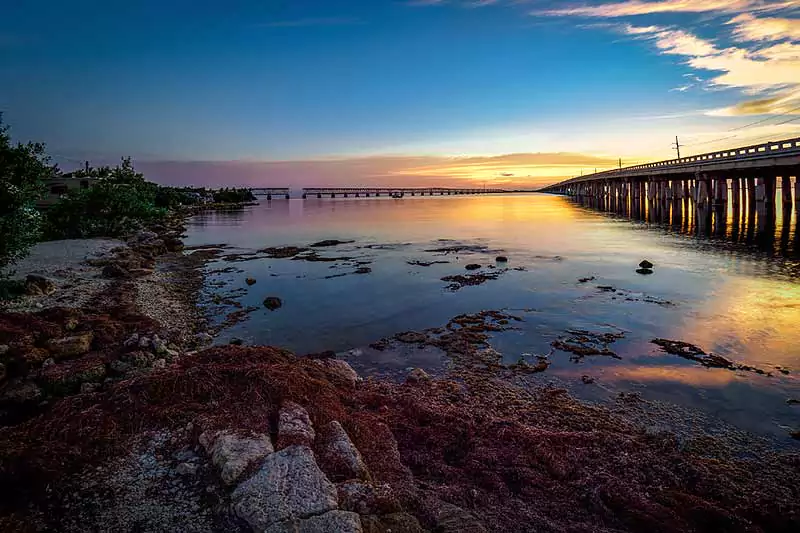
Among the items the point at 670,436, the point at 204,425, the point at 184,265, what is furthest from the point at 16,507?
the point at 184,265

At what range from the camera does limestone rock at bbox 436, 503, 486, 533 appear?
4.50 m

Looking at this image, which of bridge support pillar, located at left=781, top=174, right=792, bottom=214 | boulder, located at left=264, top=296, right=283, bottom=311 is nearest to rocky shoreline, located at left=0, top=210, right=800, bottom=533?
boulder, located at left=264, top=296, right=283, bottom=311

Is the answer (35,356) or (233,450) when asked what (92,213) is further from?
(233,450)

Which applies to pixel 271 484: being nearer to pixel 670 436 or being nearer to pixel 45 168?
pixel 670 436

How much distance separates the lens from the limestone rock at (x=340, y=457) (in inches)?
201

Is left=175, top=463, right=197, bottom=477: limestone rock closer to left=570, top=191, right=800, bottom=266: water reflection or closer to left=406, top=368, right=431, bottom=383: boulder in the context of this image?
left=406, top=368, right=431, bottom=383: boulder

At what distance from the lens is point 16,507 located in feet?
14.7

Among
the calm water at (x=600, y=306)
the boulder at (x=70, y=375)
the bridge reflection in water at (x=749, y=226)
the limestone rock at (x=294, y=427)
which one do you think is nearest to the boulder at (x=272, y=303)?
the calm water at (x=600, y=306)

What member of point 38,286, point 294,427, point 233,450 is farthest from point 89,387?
point 38,286

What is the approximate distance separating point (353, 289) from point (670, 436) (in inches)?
547

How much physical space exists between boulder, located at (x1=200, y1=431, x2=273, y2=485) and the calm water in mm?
5042

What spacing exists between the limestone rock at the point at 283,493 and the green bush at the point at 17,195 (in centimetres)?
→ 1251

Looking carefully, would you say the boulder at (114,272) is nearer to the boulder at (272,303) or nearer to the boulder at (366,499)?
the boulder at (272,303)

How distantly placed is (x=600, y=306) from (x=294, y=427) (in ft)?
42.2
